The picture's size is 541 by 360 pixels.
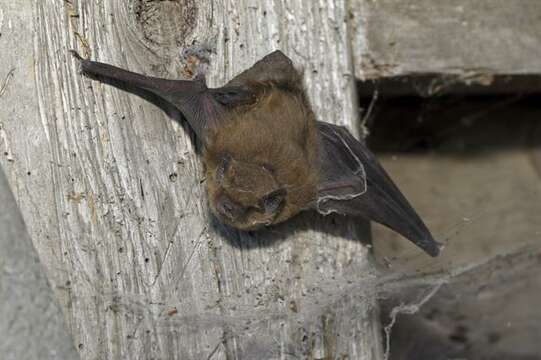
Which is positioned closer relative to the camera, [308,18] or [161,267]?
[161,267]

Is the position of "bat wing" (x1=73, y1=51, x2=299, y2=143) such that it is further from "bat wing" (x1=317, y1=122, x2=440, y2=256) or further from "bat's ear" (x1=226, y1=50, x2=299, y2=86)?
"bat wing" (x1=317, y1=122, x2=440, y2=256)

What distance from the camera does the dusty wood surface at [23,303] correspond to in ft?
8.96

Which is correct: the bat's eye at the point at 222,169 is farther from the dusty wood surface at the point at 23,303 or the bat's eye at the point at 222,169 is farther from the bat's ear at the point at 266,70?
the dusty wood surface at the point at 23,303

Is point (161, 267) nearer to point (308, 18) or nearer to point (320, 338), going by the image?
point (320, 338)

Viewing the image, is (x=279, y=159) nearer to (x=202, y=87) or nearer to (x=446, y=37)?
(x=202, y=87)

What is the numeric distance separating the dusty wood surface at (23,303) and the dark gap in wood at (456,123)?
2.04 m

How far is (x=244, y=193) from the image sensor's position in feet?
10.9

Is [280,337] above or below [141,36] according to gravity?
below

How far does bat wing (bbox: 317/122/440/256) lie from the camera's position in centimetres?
336

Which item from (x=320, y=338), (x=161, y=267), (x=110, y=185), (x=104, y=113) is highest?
(x=104, y=113)

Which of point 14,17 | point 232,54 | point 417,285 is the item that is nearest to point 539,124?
point 417,285

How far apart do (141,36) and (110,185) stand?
57 centimetres

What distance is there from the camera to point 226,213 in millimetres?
3123

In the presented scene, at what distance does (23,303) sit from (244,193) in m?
0.96
